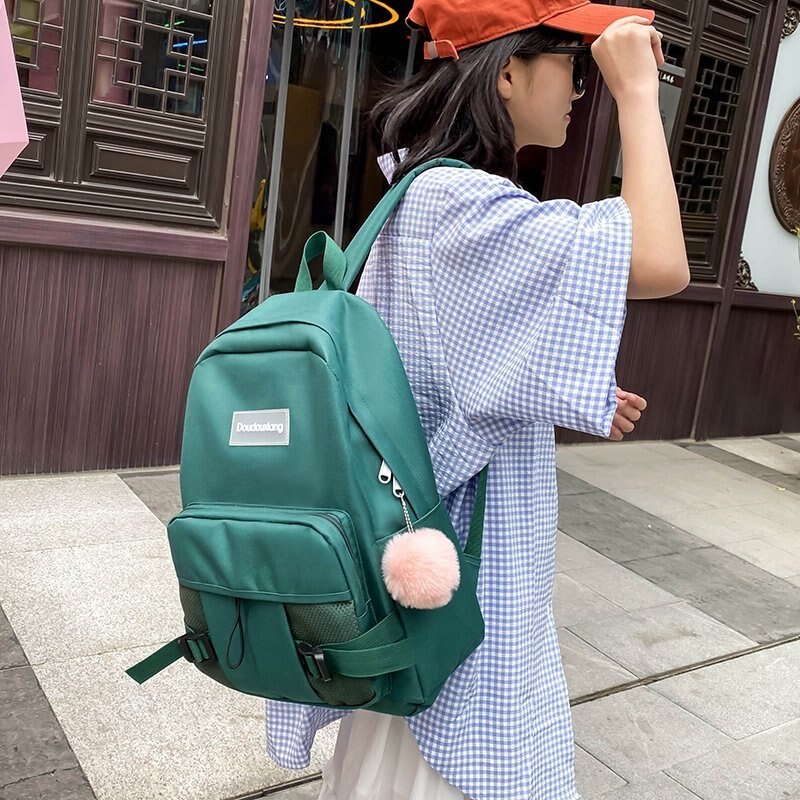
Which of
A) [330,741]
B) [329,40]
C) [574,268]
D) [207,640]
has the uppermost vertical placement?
[329,40]

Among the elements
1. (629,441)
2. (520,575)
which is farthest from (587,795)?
(629,441)

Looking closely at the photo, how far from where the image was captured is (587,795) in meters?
2.62

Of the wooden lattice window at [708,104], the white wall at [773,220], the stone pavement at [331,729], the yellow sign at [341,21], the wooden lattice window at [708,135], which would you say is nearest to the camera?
the stone pavement at [331,729]

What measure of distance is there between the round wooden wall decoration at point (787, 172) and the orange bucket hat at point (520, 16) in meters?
→ 6.69

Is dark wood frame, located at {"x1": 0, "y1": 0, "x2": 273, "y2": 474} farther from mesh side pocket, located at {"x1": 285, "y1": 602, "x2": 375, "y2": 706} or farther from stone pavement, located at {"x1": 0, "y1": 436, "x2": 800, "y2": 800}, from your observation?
mesh side pocket, located at {"x1": 285, "y1": 602, "x2": 375, "y2": 706}

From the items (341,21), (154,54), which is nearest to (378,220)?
(154,54)

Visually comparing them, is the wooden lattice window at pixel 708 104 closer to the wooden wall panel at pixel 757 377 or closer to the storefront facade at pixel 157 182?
the storefront facade at pixel 157 182

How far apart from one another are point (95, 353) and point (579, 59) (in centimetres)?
347

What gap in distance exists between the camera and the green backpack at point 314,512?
124cm

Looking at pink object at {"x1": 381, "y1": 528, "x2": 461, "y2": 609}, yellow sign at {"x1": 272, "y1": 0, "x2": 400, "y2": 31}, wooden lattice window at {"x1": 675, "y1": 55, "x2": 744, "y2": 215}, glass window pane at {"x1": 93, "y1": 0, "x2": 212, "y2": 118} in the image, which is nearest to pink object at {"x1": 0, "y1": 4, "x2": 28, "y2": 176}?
pink object at {"x1": 381, "y1": 528, "x2": 461, "y2": 609}

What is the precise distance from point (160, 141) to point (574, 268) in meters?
3.68

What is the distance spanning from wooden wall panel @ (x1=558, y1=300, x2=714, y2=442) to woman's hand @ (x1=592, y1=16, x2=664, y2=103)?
17.4ft

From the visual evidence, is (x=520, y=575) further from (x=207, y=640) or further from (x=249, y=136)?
(x=249, y=136)

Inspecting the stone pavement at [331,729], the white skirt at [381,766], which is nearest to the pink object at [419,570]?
the white skirt at [381,766]
